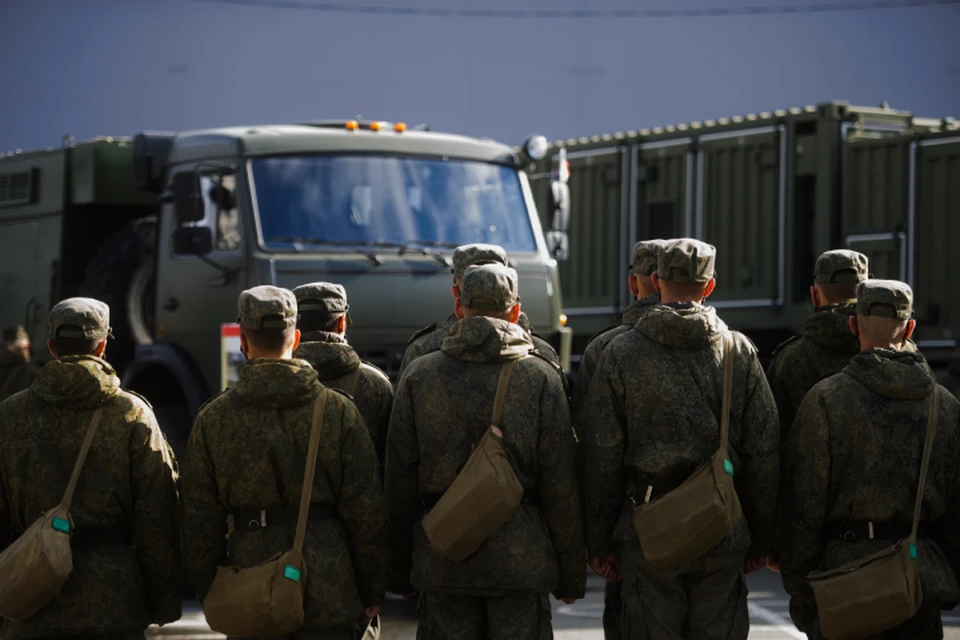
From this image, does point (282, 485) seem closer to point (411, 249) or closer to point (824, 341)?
point (824, 341)

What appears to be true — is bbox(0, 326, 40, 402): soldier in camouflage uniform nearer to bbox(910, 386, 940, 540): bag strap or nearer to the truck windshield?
the truck windshield

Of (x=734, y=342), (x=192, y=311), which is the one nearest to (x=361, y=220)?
(x=192, y=311)

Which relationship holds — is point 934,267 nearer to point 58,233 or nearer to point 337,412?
point 58,233

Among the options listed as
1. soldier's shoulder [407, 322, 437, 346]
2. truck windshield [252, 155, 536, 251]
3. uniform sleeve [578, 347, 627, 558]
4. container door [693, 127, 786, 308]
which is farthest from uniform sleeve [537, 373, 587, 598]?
container door [693, 127, 786, 308]

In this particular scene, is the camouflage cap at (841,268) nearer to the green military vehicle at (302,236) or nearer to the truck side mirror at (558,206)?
the green military vehicle at (302,236)

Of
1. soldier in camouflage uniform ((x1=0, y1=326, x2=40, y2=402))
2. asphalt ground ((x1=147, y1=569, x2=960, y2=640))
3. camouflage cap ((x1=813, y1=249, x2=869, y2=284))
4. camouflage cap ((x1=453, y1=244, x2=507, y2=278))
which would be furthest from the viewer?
soldier in camouflage uniform ((x1=0, y1=326, x2=40, y2=402))

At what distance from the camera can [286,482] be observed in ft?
15.4

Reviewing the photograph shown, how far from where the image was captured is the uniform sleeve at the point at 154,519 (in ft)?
15.9

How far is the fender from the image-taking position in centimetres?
934

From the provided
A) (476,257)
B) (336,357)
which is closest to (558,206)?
(476,257)

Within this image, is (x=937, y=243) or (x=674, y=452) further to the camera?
(x=937, y=243)

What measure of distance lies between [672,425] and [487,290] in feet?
2.60

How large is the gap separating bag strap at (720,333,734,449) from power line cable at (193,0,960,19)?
22667mm

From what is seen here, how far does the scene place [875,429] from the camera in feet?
16.5
